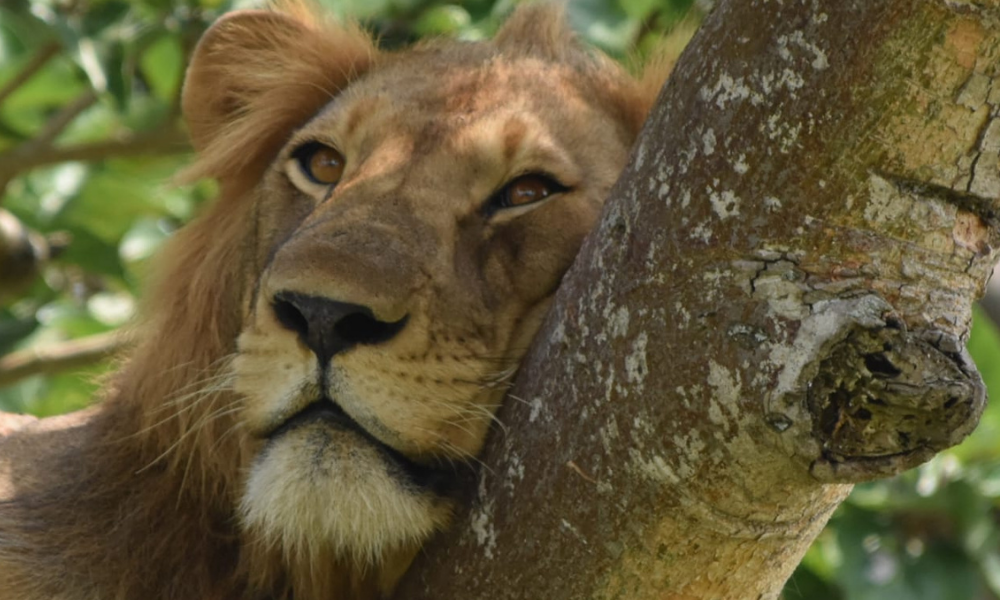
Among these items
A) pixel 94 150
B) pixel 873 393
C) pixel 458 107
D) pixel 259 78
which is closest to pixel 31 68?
pixel 94 150

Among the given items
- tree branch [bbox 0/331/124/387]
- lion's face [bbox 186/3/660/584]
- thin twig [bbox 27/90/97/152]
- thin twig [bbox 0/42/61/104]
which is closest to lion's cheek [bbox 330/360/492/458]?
lion's face [bbox 186/3/660/584]

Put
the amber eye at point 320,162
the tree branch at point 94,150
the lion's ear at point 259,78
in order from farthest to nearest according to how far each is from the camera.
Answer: the tree branch at point 94,150, the lion's ear at point 259,78, the amber eye at point 320,162

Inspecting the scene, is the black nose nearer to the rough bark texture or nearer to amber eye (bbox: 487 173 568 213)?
the rough bark texture

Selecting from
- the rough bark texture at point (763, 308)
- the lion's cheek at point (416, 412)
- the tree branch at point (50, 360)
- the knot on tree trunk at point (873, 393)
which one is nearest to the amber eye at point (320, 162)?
the lion's cheek at point (416, 412)

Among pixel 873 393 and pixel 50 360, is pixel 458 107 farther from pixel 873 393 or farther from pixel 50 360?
pixel 50 360

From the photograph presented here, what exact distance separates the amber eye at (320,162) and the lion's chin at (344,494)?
3.69 feet

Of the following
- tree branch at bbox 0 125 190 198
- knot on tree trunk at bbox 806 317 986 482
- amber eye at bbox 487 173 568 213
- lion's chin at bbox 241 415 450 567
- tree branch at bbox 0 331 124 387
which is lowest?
tree branch at bbox 0 331 124 387

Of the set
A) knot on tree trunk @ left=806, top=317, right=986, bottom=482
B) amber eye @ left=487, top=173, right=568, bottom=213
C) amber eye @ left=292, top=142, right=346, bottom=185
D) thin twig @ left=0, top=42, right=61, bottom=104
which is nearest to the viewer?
knot on tree trunk @ left=806, top=317, right=986, bottom=482

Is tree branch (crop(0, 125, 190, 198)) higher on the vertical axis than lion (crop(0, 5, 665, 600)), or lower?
lower

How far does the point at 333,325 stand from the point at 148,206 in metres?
4.50

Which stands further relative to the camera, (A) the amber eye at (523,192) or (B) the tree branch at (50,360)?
(B) the tree branch at (50,360)

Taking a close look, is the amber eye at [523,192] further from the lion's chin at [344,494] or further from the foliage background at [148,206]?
the foliage background at [148,206]

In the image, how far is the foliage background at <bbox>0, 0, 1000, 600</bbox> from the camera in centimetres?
569

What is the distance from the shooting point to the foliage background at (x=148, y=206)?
18.7 feet
